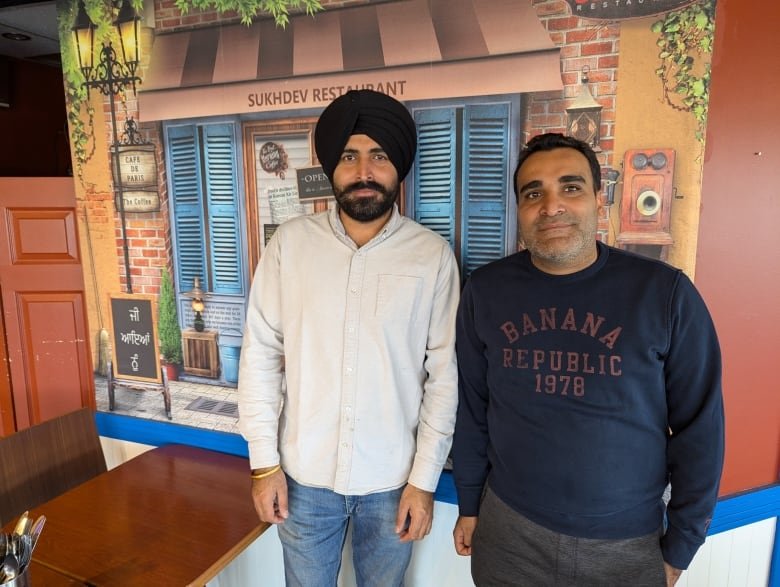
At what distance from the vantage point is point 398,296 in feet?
4.72

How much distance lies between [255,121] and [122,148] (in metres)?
0.64

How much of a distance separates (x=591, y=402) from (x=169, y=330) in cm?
169

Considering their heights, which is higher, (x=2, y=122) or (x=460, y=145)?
(x=2, y=122)

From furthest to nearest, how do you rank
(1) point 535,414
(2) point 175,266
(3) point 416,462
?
(2) point 175,266 < (3) point 416,462 < (1) point 535,414

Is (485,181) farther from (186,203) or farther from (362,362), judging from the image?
(186,203)

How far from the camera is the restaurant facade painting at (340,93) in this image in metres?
1.53

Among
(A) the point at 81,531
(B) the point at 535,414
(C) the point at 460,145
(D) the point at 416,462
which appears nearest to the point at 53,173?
(A) the point at 81,531

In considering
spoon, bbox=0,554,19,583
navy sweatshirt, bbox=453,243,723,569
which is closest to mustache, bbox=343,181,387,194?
navy sweatshirt, bbox=453,243,723,569

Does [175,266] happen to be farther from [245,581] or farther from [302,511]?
[245,581]

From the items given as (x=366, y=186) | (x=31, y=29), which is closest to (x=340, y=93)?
(x=366, y=186)

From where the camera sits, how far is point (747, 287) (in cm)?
158

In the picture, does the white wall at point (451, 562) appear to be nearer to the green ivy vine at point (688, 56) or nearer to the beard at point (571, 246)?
the beard at point (571, 246)

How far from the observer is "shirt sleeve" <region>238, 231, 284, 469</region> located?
1.51 meters

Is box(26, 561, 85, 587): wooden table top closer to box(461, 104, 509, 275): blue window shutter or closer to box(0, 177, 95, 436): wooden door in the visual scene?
box(0, 177, 95, 436): wooden door
